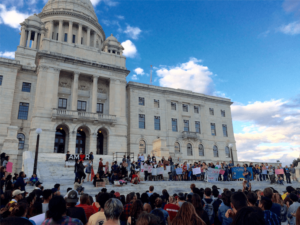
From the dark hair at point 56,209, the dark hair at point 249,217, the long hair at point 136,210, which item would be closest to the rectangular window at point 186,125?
the long hair at point 136,210

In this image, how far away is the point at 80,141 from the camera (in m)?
36.8

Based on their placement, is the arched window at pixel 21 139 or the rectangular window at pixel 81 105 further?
the rectangular window at pixel 81 105

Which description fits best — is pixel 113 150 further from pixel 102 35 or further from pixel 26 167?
pixel 102 35

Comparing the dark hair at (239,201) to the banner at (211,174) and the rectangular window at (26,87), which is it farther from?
the rectangular window at (26,87)

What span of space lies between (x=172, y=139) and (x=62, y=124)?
21531 millimetres

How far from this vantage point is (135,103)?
44312mm

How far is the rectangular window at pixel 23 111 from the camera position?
36094 mm

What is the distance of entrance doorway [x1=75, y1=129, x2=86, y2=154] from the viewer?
36.2m

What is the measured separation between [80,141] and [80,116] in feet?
16.0

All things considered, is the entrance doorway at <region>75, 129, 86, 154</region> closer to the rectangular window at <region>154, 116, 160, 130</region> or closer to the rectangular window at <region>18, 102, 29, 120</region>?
the rectangular window at <region>18, 102, 29, 120</region>

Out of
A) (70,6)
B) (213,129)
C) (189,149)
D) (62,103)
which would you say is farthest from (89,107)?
(70,6)

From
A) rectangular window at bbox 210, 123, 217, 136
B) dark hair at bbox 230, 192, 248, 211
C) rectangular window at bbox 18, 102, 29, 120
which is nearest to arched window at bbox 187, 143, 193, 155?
rectangular window at bbox 210, 123, 217, 136

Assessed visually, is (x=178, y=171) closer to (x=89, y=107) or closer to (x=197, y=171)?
(x=197, y=171)

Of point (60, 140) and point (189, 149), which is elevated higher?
point (60, 140)
